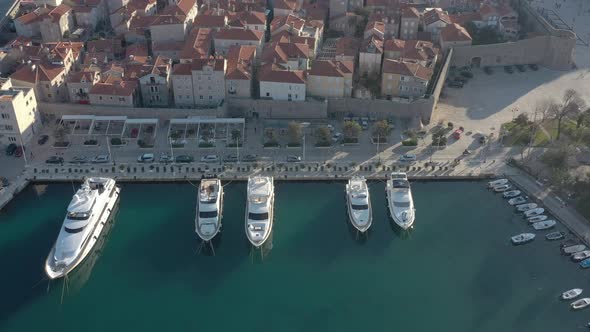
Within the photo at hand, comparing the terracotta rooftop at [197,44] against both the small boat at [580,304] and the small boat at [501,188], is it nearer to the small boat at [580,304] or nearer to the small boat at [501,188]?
the small boat at [501,188]

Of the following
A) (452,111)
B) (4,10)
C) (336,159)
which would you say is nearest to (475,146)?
(452,111)

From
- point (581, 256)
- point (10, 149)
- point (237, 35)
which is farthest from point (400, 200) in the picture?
point (10, 149)

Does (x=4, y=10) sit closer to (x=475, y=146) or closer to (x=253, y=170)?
(x=253, y=170)

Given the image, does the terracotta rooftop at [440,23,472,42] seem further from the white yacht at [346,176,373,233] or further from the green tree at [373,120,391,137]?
the white yacht at [346,176,373,233]

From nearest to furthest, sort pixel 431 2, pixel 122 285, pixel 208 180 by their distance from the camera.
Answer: pixel 122 285 → pixel 208 180 → pixel 431 2

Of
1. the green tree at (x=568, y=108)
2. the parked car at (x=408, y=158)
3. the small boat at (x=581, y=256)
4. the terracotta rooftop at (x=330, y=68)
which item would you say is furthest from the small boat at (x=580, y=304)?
the terracotta rooftop at (x=330, y=68)

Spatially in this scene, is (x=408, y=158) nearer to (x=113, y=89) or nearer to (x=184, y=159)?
(x=184, y=159)

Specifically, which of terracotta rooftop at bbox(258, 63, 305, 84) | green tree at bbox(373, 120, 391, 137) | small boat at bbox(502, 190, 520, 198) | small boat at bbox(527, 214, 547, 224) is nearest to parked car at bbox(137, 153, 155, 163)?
terracotta rooftop at bbox(258, 63, 305, 84)
